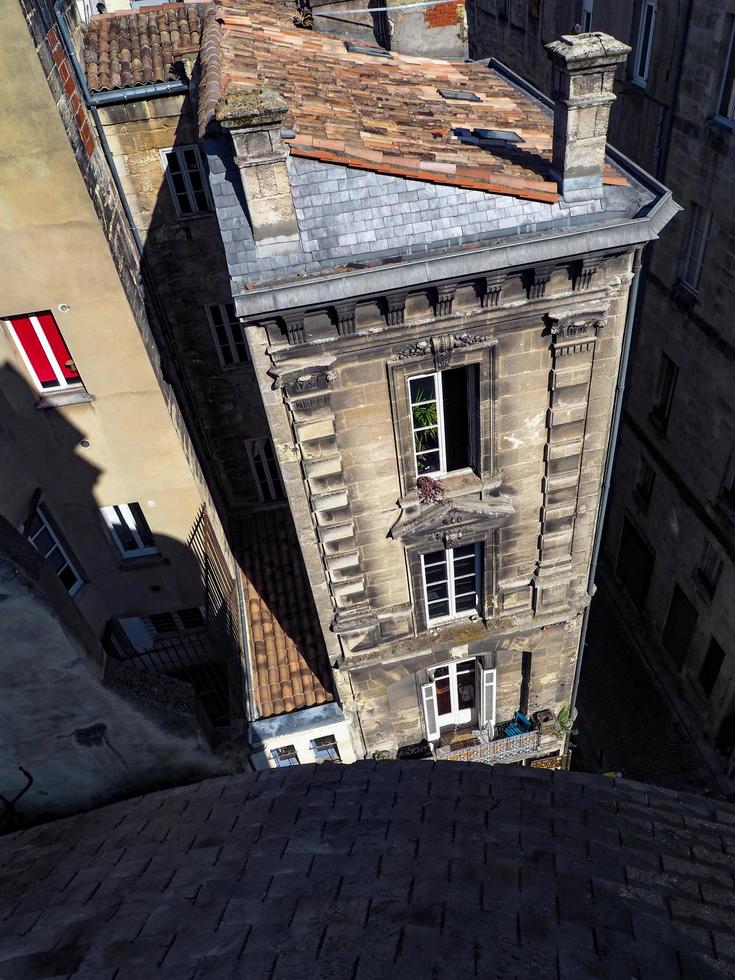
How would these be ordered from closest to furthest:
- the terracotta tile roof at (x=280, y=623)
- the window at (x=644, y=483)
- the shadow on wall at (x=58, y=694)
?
1. the shadow on wall at (x=58, y=694)
2. the terracotta tile roof at (x=280, y=623)
3. the window at (x=644, y=483)

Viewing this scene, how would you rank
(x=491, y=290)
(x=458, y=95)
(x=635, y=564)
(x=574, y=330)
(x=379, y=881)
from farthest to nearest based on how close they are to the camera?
1. (x=635, y=564)
2. (x=458, y=95)
3. (x=574, y=330)
4. (x=491, y=290)
5. (x=379, y=881)

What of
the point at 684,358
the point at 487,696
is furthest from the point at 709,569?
the point at 487,696

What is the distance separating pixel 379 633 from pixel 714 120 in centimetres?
1454

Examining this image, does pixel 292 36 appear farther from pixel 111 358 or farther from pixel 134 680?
pixel 134 680

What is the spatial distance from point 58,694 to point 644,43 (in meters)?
21.4

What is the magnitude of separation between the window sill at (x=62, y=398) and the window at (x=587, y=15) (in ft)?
63.9

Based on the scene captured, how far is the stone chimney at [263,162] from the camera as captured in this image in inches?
382

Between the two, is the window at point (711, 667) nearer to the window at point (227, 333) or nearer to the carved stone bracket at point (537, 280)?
the carved stone bracket at point (537, 280)

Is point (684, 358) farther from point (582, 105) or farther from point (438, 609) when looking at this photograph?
point (582, 105)

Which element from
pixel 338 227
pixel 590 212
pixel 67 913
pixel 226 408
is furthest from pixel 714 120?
pixel 67 913

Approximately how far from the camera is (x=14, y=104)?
10.9m

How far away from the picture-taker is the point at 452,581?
15664 mm

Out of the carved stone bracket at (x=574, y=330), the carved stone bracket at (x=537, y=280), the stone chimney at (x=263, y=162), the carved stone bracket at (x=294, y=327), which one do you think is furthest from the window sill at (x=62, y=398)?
the carved stone bracket at (x=574, y=330)

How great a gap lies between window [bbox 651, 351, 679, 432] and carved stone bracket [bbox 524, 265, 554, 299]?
1074 cm
